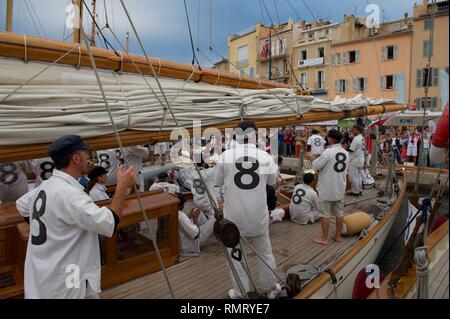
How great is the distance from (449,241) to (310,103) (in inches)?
145

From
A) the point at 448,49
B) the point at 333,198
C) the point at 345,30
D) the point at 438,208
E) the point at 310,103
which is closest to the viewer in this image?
the point at 448,49

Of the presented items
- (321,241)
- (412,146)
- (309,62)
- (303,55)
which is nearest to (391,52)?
(309,62)

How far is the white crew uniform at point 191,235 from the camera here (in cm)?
380

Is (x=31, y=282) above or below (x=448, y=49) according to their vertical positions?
below

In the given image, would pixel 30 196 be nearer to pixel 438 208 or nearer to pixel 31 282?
pixel 31 282

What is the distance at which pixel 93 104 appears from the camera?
2787mm

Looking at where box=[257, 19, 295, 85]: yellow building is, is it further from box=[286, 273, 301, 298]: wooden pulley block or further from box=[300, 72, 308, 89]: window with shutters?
box=[286, 273, 301, 298]: wooden pulley block

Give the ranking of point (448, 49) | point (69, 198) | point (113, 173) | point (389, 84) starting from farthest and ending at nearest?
point (389, 84) → point (113, 173) → point (69, 198) → point (448, 49)

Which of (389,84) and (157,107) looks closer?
(157,107)

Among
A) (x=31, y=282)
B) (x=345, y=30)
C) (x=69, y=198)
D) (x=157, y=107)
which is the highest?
(x=345, y=30)

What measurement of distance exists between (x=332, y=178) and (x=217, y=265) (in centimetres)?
186

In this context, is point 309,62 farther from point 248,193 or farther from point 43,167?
point 248,193
